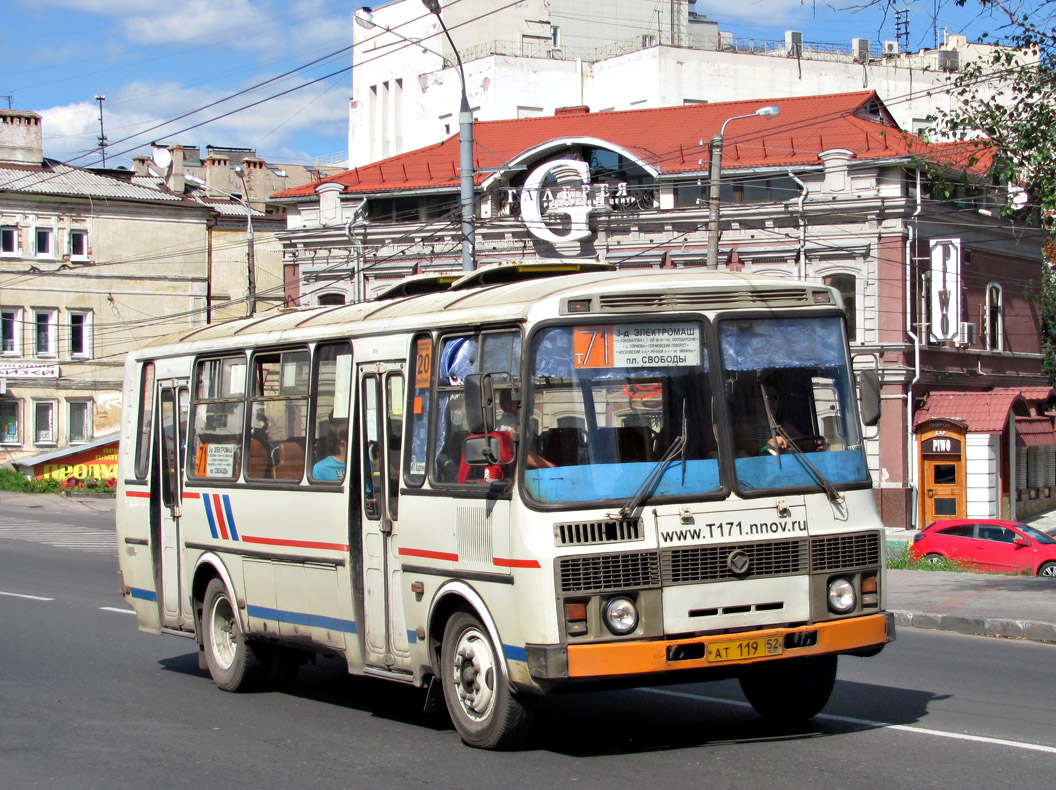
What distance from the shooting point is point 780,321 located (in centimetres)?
812

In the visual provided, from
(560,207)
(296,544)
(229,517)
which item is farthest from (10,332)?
(296,544)

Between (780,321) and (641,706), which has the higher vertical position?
(780,321)

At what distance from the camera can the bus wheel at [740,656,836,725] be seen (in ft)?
27.7

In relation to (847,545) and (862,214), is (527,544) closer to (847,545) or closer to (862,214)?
(847,545)

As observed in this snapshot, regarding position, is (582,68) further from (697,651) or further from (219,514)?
(697,651)

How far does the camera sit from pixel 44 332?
183 ft

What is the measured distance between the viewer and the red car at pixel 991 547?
27656 millimetres

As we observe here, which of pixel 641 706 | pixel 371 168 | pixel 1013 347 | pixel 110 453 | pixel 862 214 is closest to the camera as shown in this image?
pixel 641 706

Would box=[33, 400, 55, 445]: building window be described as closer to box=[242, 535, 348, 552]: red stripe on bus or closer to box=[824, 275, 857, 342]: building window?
box=[824, 275, 857, 342]: building window

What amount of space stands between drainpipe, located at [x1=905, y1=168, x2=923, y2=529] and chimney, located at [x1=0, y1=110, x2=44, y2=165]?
37.6 meters

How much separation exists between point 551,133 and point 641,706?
122 ft

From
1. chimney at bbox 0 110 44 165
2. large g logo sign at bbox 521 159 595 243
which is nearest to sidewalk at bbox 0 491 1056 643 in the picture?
large g logo sign at bbox 521 159 595 243

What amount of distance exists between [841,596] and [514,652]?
1.88m

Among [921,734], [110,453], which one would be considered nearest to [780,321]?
[921,734]
